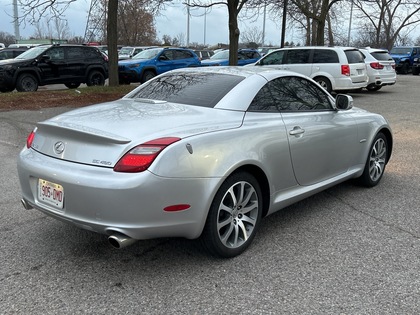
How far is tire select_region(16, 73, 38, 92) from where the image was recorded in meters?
14.2

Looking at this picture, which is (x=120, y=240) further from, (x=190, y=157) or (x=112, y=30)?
(x=112, y=30)

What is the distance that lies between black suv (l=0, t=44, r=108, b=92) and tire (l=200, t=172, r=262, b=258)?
42.1 feet

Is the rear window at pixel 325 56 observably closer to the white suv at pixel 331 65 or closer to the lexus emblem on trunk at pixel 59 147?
the white suv at pixel 331 65

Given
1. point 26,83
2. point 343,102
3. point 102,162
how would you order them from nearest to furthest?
point 102,162, point 343,102, point 26,83

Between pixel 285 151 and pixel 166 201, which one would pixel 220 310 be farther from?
pixel 285 151

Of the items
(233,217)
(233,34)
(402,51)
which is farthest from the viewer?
(402,51)

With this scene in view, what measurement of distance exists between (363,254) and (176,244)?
Result: 155cm

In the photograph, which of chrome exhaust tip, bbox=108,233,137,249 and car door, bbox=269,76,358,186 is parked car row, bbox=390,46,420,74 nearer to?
car door, bbox=269,76,358,186

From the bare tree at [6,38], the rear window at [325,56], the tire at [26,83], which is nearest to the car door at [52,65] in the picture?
the tire at [26,83]

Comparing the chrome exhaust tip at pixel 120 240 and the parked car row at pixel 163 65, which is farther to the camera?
the parked car row at pixel 163 65

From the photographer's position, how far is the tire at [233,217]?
3.16 m

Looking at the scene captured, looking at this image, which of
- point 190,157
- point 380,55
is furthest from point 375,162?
point 380,55

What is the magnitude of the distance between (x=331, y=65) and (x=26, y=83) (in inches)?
406

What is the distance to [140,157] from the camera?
2.82m
